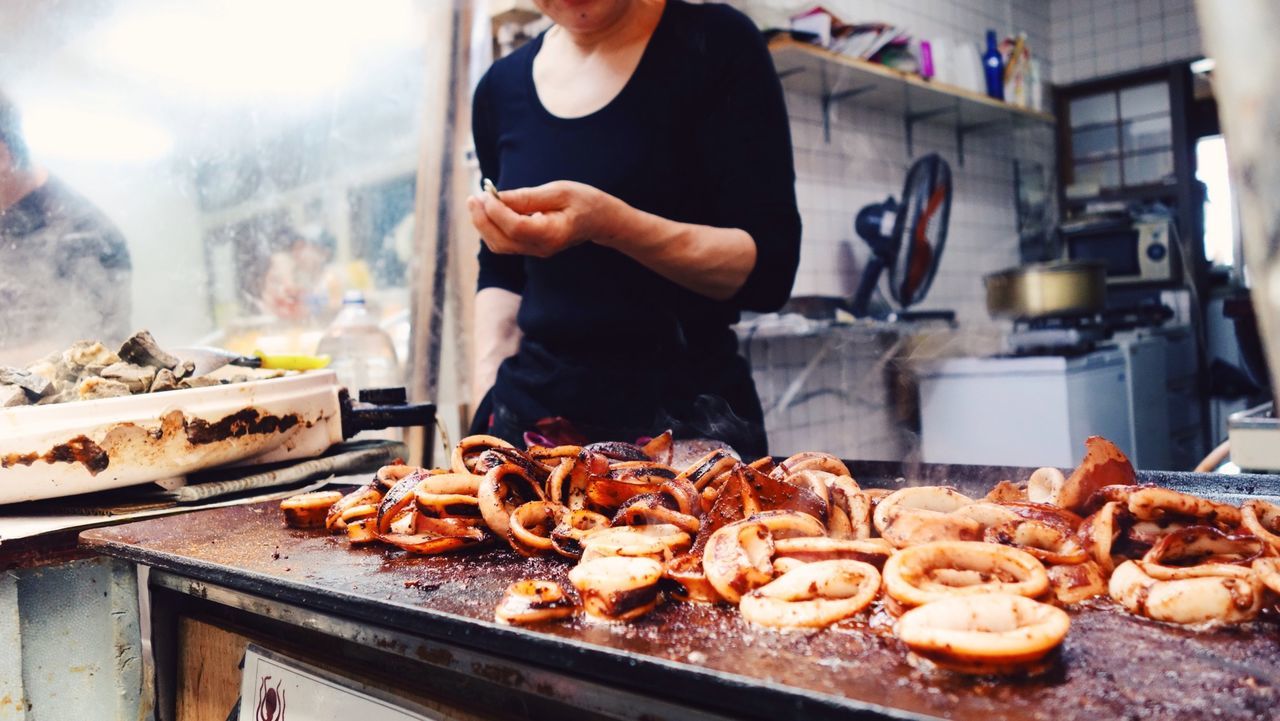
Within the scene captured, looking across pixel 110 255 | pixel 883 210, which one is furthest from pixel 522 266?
pixel 883 210

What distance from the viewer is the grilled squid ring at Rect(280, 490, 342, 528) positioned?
4.43ft

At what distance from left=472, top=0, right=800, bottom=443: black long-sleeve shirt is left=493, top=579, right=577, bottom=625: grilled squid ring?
1.08m

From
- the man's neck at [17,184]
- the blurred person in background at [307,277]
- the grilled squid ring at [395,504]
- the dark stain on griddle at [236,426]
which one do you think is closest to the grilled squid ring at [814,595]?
the grilled squid ring at [395,504]

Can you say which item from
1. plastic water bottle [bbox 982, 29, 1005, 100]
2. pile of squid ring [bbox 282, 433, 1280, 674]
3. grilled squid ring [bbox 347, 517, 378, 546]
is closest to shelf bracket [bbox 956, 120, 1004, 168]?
plastic water bottle [bbox 982, 29, 1005, 100]

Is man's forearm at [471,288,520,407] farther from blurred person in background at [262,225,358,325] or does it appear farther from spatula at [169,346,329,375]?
blurred person in background at [262,225,358,325]

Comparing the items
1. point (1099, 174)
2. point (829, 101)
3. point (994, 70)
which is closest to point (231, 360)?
point (829, 101)

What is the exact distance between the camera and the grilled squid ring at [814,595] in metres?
0.79

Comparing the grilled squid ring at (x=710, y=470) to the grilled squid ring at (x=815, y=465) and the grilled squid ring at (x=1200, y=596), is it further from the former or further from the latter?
the grilled squid ring at (x=1200, y=596)

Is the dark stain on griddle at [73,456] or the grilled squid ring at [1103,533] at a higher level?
the dark stain on griddle at [73,456]

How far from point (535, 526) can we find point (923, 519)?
19.4 inches

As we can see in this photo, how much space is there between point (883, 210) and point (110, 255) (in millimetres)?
4003

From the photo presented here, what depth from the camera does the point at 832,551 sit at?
3.03ft

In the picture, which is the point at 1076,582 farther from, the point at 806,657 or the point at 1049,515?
the point at 806,657

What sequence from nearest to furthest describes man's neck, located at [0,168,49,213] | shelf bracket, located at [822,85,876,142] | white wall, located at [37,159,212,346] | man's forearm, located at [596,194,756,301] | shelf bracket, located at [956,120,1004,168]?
1. man's forearm, located at [596,194,756,301]
2. man's neck, located at [0,168,49,213]
3. white wall, located at [37,159,212,346]
4. shelf bracket, located at [822,85,876,142]
5. shelf bracket, located at [956,120,1004,168]
